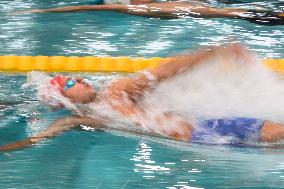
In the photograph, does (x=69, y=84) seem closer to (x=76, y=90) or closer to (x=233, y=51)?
(x=76, y=90)

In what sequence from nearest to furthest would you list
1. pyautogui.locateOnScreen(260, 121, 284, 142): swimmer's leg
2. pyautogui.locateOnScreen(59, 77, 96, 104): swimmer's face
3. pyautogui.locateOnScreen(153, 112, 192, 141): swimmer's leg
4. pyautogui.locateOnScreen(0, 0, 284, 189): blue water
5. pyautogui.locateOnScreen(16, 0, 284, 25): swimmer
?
pyautogui.locateOnScreen(0, 0, 284, 189): blue water < pyautogui.locateOnScreen(260, 121, 284, 142): swimmer's leg < pyautogui.locateOnScreen(153, 112, 192, 141): swimmer's leg < pyautogui.locateOnScreen(59, 77, 96, 104): swimmer's face < pyautogui.locateOnScreen(16, 0, 284, 25): swimmer

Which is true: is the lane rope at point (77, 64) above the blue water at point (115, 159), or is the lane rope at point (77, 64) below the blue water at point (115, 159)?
above

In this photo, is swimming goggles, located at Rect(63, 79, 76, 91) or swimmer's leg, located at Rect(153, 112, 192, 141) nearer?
swimmer's leg, located at Rect(153, 112, 192, 141)

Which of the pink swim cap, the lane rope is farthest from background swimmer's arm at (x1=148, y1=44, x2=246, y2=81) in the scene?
the lane rope

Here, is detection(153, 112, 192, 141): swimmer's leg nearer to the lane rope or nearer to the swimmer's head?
the swimmer's head

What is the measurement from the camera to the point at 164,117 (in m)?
3.06

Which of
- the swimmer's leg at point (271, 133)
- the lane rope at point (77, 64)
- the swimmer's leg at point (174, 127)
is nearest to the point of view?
the swimmer's leg at point (271, 133)

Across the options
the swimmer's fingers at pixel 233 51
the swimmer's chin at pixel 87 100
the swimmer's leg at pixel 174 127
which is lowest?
the swimmer's leg at pixel 174 127

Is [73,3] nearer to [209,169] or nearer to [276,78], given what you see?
[276,78]

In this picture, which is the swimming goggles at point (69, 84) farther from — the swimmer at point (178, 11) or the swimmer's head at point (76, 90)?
the swimmer at point (178, 11)

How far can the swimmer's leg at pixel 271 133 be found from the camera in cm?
281

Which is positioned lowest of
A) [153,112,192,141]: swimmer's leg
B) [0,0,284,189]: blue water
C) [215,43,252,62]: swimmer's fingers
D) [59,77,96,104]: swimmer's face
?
[0,0,284,189]: blue water

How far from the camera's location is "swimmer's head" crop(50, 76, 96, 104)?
313cm

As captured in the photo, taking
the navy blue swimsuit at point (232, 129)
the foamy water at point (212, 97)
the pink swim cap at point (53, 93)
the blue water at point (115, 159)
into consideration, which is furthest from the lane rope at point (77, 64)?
the navy blue swimsuit at point (232, 129)
